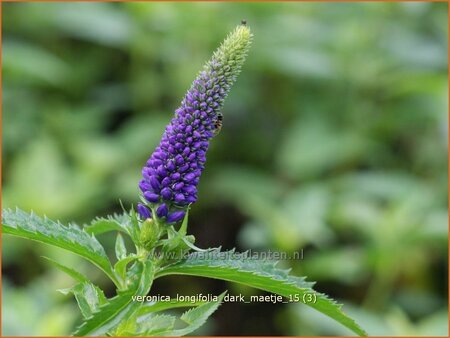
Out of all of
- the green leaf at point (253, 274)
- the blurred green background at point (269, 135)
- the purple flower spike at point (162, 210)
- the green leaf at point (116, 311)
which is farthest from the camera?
the blurred green background at point (269, 135)

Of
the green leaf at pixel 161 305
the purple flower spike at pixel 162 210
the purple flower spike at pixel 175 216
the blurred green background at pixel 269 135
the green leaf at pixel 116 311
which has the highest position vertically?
the blurred green background at pixel 269 135

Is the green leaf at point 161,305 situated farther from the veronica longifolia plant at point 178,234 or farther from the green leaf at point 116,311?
the green leaf at point 116,311

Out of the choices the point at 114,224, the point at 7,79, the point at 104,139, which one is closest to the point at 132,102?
the point at 104,139

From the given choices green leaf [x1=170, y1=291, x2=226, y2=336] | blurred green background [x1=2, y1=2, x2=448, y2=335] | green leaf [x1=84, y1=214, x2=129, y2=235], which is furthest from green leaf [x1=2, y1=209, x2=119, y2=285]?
blurred green background [x1=2, y1=2, x2=448, y2=335]

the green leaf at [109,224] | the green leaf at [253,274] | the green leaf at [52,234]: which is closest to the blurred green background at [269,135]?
the green leaf at [109,224]

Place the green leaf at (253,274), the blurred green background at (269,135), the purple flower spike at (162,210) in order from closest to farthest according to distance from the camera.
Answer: the green leaf at (253,274), the purple flower spike at (162,210), the blurred green background at (269,135)

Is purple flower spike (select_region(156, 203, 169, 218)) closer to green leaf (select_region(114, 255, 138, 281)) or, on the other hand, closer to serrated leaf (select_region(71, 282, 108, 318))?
green leaf (select_region(114, 255, 138, 281))

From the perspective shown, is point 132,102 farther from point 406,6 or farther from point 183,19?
point 406,6
